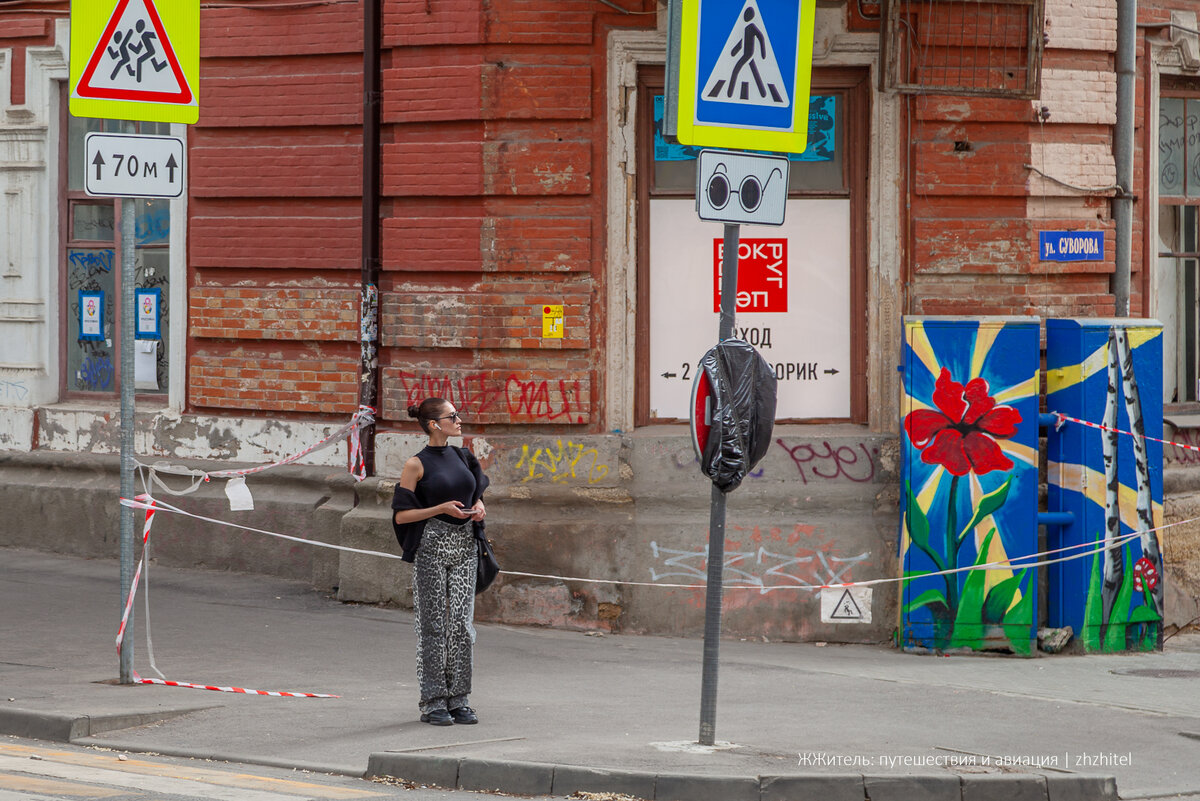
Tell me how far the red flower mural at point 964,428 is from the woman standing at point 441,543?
3488 millimetres

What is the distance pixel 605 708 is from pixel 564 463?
2787 millimetres

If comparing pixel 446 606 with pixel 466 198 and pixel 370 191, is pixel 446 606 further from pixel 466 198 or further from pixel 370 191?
pixel 370 191

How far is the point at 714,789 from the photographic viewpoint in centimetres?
611

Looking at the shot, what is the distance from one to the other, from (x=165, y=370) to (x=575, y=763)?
7.11 m

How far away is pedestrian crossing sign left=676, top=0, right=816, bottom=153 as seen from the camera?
21.4 feet

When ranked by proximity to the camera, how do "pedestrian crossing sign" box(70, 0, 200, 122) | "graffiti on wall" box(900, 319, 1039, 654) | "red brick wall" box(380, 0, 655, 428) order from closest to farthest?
"pedestrian crossing sign" box(70, 0, 200, 122) → "graffiti on wall" box(900, 319, 1039, 654) → "red brick wall" box(380, 0, 655, 428)

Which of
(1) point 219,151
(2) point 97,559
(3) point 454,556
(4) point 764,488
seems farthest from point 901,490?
(2) point 97,559

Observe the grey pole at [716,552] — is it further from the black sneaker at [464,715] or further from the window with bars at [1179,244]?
the window with bars at [1179,244]

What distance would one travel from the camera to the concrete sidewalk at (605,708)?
21.0 feet

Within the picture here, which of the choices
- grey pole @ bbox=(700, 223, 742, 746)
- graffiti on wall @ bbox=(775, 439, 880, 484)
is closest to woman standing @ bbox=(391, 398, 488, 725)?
grey pole @ bbox=(700, 223, 742, 746)

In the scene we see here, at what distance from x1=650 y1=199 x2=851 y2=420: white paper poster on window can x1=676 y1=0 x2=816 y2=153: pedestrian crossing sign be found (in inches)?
146

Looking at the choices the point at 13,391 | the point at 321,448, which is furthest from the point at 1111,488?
the point at 13,391

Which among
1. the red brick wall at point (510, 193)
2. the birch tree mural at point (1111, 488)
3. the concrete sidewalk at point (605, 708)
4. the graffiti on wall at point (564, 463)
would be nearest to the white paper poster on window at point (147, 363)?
the concrete sidewalk at point (605, 708)

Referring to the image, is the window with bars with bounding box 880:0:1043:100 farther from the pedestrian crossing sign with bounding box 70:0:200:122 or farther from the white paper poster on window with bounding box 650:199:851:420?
the pedestrian crossing sign with bounding box 70:0:200:122
